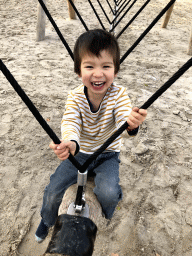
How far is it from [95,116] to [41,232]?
67 centimetres

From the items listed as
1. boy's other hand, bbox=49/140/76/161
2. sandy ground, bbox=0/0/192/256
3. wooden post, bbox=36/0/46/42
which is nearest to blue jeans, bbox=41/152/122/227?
boy's other hand, bbox=49/140/76/161

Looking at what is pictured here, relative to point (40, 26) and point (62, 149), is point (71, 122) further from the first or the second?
point (40, 26)

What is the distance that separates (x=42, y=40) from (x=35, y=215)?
2880 mm

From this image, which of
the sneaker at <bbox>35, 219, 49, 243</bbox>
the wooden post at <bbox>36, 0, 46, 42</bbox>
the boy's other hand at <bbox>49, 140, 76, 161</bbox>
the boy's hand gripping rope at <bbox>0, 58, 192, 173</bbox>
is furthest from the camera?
the wooden post at <bbox>36, 0, 46, 42</bbox>

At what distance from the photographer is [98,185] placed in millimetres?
828

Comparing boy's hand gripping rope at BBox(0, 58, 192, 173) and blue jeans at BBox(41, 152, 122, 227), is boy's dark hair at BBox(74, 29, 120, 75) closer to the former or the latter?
boy's hand gripping rope at BBox(0, 58, 192, 173)

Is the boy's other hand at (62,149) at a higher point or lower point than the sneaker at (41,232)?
higher

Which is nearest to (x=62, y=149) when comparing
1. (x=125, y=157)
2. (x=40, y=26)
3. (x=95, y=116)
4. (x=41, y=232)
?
(x=95, y=116)

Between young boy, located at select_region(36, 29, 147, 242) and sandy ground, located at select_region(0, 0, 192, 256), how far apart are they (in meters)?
0.31

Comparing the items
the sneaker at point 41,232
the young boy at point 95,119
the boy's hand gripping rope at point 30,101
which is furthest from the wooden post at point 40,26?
the boy's hand gripping rope at point 30,101

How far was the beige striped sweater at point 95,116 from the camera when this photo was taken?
930mm

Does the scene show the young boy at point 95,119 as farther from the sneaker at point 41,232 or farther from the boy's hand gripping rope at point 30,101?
the boy's hand gripping rope at point 30,101

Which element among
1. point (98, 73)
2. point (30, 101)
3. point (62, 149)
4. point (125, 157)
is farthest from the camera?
point (125, 157)

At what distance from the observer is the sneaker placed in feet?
3.56
